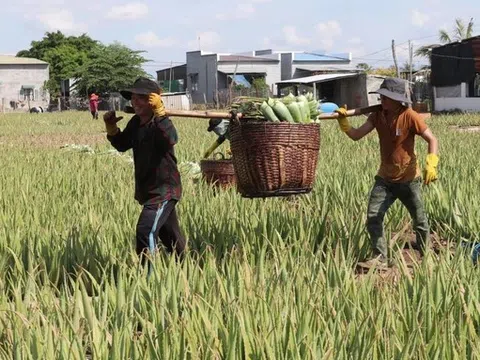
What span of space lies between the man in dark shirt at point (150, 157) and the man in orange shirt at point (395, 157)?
1.00 m

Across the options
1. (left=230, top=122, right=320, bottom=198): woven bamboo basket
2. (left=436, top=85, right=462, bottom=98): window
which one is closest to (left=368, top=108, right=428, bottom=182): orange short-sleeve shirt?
(left=230, top=122, right=320, bottom=198): woven bamboo basket

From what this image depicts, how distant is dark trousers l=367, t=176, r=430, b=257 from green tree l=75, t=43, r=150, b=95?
49.4 metres

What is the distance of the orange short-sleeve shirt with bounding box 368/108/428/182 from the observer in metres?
4.38

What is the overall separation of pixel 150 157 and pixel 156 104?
11.8 inches

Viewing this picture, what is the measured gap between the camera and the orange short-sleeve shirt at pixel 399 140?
4383 mm

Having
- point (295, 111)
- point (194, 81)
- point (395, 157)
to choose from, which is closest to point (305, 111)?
point (295, 111)

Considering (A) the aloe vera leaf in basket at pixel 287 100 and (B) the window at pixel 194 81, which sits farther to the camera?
(B) the window at pixel 194 81

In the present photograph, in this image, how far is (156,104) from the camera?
12.6 feet

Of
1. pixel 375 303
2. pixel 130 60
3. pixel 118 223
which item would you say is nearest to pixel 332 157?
pixel 118 223

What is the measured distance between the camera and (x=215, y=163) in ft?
22.8

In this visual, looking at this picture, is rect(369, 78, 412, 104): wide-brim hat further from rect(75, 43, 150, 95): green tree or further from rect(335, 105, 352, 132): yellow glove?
rect(75, 43, 150, 95): green tree

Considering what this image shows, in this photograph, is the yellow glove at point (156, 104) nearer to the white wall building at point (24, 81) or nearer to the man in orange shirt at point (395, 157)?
the man in orange shirt at point (395, 157)

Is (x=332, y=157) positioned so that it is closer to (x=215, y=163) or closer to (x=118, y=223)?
(x=215, y=163)

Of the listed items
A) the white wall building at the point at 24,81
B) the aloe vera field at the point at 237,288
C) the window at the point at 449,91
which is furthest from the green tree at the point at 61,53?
the aloe vera field at the point at 237,288
